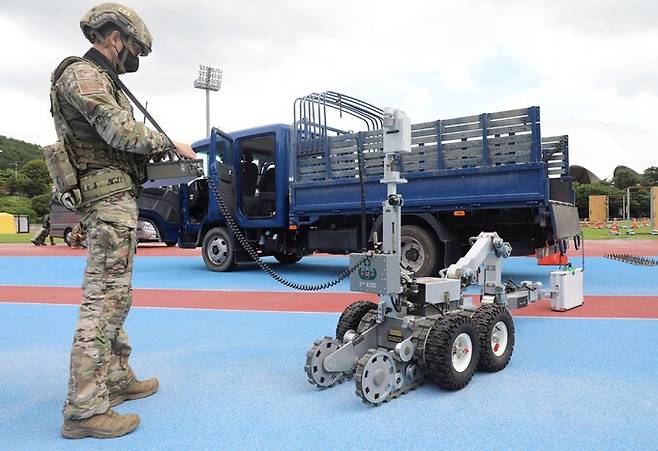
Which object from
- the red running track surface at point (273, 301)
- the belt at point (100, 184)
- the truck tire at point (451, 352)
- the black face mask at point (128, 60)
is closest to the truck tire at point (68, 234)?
the red running track surface at point (273, 301)

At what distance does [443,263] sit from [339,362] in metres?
4.86

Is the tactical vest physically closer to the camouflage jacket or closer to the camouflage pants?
the camouflage jacket

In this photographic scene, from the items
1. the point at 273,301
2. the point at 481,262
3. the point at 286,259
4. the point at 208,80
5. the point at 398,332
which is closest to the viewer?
the point at 398,332

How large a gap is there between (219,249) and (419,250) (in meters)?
4.33

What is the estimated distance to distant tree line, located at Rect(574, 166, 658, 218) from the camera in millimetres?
66625

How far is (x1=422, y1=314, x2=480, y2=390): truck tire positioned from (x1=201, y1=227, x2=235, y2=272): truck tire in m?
7.25

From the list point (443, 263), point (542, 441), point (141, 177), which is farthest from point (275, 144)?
point (542, 441)

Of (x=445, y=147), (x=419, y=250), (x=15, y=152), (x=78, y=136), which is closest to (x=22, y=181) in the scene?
(x=15, y=152)

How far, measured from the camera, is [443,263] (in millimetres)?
7914

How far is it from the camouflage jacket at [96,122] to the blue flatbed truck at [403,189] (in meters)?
3.41

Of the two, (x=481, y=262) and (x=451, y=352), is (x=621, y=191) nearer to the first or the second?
(x=481, y=262)

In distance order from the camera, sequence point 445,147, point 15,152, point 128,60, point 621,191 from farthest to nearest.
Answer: point 15,152
point 621,191
point 445,147
point 128,60

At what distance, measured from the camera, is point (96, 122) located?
2.69 m

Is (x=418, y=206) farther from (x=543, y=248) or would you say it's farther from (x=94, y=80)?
(x=94, y=80)
